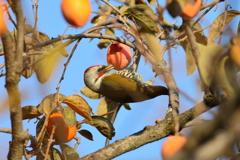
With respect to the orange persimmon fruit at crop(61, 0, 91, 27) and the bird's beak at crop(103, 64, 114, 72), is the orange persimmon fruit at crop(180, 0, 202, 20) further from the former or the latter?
the bird's beak at crop(103, 64, 114, 72)

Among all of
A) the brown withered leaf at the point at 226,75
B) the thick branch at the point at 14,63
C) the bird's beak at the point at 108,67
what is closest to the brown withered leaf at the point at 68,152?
the thick branch at the point at 14,63

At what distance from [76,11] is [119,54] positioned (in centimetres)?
195

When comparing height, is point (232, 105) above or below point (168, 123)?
below

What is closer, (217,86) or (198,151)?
(198,151)

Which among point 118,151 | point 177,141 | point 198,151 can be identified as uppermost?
point 118,151

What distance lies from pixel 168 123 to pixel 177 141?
90 cm

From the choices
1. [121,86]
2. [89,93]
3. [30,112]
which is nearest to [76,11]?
[30,112]

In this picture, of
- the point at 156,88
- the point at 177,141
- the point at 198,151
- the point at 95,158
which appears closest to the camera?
the point at 198,151

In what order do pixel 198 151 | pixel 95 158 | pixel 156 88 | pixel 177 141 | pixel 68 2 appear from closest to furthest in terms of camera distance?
pixel 198 151, pixel 177 141, pixel 68 2, pixel 95 158, pixel 156 88

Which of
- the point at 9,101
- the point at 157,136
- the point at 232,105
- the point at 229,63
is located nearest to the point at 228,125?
the point at 232,105

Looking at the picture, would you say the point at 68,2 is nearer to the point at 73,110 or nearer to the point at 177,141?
the point at 177,141

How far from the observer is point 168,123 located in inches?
83.3

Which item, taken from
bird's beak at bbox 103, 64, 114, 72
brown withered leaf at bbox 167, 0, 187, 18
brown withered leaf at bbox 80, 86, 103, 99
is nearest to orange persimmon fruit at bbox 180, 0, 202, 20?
brown withered leaf at bbox 167, 0, 187, 18

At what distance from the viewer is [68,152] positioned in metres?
2.38
